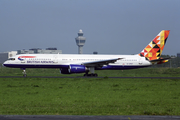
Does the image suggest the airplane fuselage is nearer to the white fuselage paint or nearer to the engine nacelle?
the white fuselage paint

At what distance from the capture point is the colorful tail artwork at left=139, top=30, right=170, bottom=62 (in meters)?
50.3

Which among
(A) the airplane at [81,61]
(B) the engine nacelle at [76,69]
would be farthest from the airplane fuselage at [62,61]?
(B) the engine nacelle at [76,69]

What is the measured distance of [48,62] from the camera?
4328 cm

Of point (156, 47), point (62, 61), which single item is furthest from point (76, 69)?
point (156, 47)

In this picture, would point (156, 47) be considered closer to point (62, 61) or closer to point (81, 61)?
point (81, 61)

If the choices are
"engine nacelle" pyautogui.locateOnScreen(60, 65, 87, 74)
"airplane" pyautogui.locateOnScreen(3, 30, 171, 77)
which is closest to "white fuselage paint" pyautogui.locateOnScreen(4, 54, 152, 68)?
"airplane" pyautogui.locateOnScreen(3, 30, 171, 77)

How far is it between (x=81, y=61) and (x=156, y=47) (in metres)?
15.3

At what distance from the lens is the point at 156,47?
5112cm

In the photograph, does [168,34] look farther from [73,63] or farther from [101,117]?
[101,117]

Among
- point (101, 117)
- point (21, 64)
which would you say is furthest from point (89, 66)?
point (101, 117)

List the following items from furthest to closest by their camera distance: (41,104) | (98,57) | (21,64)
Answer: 1. (98,57)
2. (21,64)
3. (41,104)

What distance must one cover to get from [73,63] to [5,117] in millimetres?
33387

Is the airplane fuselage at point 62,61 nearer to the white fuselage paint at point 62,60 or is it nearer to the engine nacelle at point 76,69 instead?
the white fuselage paint at point 62,60

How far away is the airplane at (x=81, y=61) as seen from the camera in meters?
42.8
